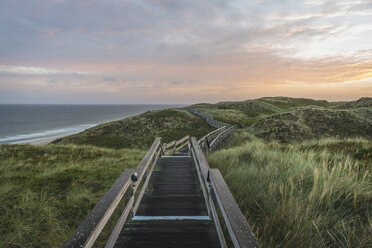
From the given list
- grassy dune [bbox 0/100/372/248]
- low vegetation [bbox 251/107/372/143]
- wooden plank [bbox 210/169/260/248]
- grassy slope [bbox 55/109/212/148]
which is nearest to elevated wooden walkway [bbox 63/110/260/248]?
wooden plank [bbox 210/169/260/248]

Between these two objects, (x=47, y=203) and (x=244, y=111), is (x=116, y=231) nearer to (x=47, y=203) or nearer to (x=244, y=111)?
(x=47, y=203)

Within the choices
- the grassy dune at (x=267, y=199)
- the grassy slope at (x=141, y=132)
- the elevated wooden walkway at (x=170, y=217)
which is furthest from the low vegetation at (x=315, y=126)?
the elevated wooden walkway at (x=170, y=217)

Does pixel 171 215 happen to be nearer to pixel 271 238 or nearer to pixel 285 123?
pixel 271 238

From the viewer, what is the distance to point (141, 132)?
105ft

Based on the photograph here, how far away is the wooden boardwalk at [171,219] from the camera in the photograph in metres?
2.85

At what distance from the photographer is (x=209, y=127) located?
113 ft

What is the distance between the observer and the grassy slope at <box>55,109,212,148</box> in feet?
89.7

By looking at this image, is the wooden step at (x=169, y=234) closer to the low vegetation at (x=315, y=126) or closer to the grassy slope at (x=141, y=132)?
the low vegetation at (x=315, y=126)

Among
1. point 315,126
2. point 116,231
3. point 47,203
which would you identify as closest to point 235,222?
point 116,231

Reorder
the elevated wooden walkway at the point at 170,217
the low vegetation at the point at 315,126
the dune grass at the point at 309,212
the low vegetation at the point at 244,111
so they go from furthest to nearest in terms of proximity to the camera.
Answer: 1. the low vegetation at the point at 244,111
2. the low vegetation at the point at 315,126
3. the dune grass at the point at 309,212
4. the elevated wooden walkway at the point at 170,217

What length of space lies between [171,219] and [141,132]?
29741 millimetres

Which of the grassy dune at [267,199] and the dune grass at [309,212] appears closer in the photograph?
the dune grass at [309,212]

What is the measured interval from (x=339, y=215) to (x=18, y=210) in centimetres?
668

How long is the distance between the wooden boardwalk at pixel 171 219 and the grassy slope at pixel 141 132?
21.6 m
